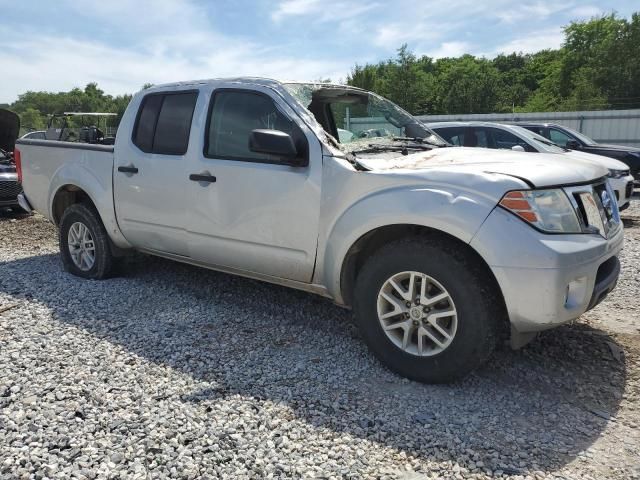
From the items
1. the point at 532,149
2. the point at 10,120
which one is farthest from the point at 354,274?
the point at 10,120

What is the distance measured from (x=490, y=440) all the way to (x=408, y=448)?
410mm

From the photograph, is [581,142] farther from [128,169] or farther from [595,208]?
[128,169]

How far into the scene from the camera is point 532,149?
8930 millimetres

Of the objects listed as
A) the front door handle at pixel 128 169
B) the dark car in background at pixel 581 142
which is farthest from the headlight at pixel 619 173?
the front door handle at pixel 128 169

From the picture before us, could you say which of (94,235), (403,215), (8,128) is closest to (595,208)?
(403,215)

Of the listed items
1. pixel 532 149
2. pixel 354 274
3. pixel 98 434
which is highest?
pixel 532 149

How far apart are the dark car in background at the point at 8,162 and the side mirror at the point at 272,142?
24.9ft

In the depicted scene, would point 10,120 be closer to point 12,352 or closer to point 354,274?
point 12,352

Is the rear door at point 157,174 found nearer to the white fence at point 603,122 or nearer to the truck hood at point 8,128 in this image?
the truck hood at point 8,128

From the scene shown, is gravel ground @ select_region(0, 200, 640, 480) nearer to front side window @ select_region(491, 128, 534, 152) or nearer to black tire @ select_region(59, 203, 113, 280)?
black tire @ select_region(59, 203, 113, 280)

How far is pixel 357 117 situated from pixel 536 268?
2318 mm

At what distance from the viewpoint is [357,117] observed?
459cm

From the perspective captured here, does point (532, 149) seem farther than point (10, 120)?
No

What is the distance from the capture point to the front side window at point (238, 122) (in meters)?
3.85
